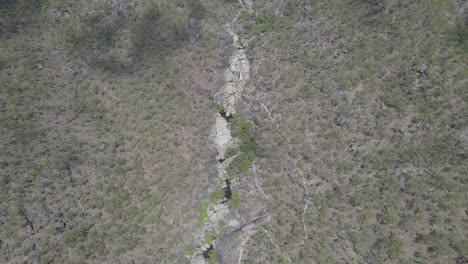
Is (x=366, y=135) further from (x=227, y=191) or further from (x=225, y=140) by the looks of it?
(x=225, y=140)

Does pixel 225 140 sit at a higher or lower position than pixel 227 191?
higher

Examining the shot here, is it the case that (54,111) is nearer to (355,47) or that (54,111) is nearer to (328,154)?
(328,154)

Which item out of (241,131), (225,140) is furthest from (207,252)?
(241,131)

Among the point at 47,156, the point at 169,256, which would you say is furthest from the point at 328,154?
the point at 47,156

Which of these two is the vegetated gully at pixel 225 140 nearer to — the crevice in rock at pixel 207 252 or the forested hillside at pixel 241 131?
the crevice in rock at pixel 207 252

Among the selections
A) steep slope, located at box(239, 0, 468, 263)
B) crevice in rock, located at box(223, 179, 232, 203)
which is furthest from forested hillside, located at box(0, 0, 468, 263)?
crevice in rock, located at box(223, 179, 232, 203)

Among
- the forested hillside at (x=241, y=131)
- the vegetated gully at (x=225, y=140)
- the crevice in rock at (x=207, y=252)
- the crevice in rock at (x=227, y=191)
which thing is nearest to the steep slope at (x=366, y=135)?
the forested hillside at (x=241, y=131)
